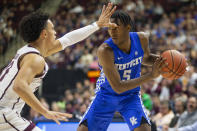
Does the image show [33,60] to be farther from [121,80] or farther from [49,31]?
[121,80]

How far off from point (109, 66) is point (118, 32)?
0.44 meters

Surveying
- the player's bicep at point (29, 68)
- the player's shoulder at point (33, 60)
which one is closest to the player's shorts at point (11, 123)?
the player's bicep at point (29, 68)

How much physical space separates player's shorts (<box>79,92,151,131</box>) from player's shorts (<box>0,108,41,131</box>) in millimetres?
1191

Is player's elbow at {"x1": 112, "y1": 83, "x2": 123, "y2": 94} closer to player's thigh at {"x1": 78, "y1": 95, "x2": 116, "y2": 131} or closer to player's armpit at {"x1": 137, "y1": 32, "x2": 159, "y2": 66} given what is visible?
player's thigh at {"x1": 78, "y1": 95, "x2": 116, "y2": 131}

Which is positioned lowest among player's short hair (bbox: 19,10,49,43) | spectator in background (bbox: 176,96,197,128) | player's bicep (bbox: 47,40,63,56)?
spectator in background (bbox: 176,96,197,128)

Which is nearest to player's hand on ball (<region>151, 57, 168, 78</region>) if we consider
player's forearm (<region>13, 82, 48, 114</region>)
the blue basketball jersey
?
the blue basketball jersey

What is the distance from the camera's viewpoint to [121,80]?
4.70 m

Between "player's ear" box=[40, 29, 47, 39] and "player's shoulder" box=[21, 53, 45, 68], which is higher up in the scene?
"player's ear" box=[40, 29, 47, 39]

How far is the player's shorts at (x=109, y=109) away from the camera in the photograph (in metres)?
4.71

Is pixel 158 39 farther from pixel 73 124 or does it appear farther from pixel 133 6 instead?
pixel 73 124

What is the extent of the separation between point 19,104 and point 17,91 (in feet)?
1.13

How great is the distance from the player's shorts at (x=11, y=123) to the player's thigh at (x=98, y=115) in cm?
116

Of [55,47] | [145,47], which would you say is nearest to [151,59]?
[145,47]

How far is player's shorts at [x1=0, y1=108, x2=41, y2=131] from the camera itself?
364 centimetres
